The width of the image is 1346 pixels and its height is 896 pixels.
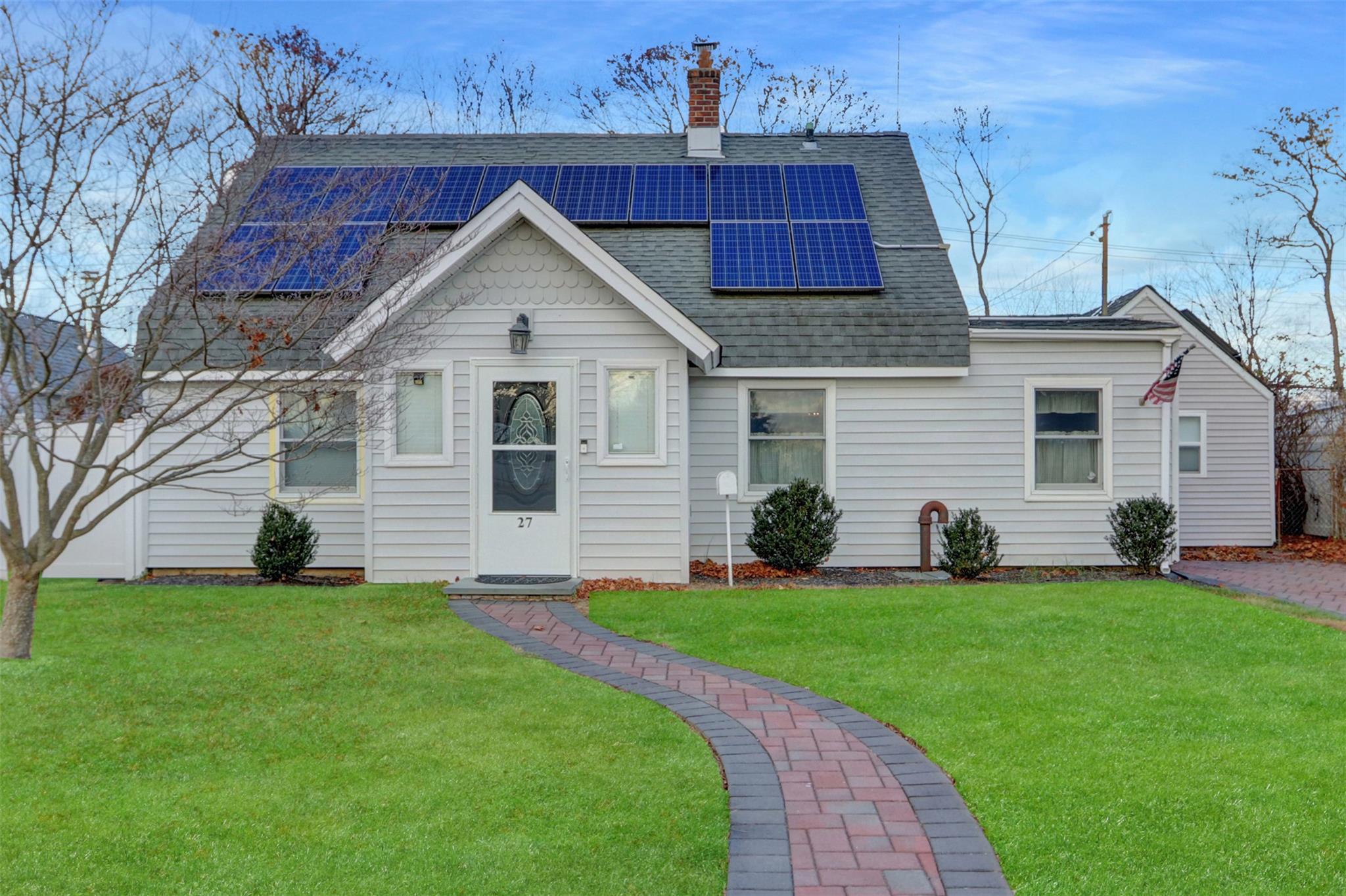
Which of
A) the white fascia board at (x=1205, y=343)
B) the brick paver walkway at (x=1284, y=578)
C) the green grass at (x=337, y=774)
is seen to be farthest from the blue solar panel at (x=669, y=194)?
the brick paver walkway at (x=1284, y=578)

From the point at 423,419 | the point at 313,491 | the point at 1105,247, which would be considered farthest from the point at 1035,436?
the point at 1105,247

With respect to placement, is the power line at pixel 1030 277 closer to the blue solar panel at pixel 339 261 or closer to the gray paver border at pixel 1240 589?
the gray paver border at pixel 1240 589

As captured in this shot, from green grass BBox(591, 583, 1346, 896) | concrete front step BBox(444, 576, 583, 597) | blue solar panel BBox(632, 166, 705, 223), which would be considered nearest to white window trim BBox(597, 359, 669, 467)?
concrete front step BBox(444, 576, 583, 597)

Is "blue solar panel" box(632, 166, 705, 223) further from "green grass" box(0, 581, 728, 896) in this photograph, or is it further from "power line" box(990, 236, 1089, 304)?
"power line" box(990, 236, 1089, 304)

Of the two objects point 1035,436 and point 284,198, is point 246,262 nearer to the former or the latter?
point 284,198

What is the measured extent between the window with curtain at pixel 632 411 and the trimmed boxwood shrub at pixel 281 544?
394 centimetres

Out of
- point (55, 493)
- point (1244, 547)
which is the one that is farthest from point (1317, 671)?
point (55, 493)

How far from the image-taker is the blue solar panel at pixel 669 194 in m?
15.0

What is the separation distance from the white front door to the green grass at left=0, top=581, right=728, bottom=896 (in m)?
3.04

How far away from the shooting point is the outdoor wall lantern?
1141 cm

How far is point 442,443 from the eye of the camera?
38.6 ft

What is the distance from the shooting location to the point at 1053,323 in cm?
1400

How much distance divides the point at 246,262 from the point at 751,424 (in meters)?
7.10

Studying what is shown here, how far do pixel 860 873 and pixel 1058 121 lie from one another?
49.2ft
